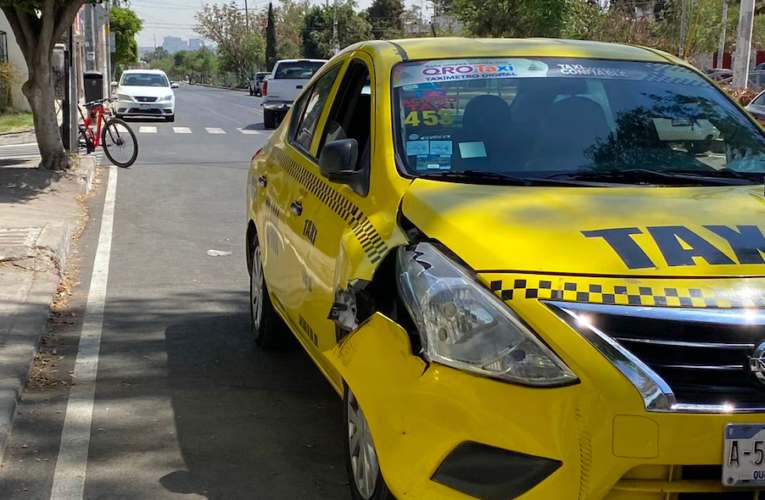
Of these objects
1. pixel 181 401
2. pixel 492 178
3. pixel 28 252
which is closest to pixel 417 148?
pixel 492 178

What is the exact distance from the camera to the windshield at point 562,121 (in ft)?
13.1

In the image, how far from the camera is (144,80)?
3030 cm

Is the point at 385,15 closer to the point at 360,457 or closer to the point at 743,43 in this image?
the point at 743,43

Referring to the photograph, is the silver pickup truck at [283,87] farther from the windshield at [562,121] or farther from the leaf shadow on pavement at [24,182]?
the windshield at [562,121]

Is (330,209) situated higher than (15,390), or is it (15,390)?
(330,209)

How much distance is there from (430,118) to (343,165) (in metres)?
0.46

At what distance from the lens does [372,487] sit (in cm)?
342

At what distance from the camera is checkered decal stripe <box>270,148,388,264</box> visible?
3.53 meters

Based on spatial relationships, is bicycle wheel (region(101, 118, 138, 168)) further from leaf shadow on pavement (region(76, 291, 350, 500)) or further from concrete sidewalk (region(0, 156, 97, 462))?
leaf shadow on pavement (region(76, 291, 350, 500))

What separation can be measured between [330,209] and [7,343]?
2.70m

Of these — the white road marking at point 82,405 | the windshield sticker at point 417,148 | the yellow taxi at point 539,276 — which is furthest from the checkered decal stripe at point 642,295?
the white road marking at point 82,405

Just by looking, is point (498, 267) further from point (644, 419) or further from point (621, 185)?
point (621, 185)

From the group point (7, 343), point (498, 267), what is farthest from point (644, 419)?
point (7, 343)

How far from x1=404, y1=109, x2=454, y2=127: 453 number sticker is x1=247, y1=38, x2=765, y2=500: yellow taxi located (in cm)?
1
